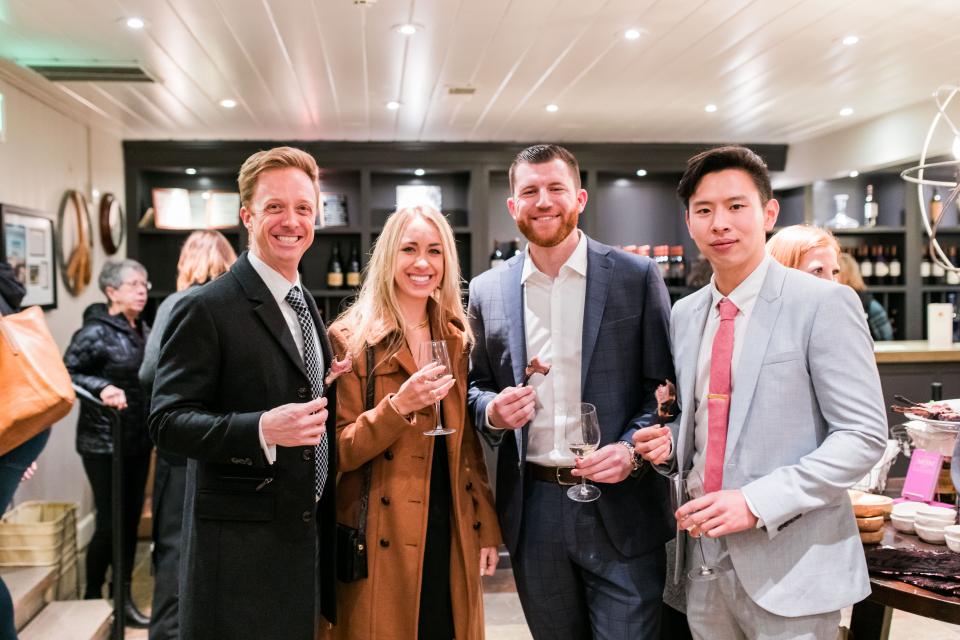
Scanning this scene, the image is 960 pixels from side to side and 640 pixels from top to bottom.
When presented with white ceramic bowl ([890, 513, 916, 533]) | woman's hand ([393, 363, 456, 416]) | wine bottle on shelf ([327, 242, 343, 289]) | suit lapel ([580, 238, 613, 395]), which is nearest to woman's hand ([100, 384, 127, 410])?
woman's hand ([393, 363, 456, 416])

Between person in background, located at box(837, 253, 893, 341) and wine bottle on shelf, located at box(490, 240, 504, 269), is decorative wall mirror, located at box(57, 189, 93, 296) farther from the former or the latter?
person in background, located at box(837, 253, 893, 341)

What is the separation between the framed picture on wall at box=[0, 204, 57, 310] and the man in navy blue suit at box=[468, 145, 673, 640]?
288cm

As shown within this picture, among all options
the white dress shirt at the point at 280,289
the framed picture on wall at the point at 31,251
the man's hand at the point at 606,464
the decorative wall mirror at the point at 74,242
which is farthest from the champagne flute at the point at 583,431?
the decorative wall mirror at the point at 74,242

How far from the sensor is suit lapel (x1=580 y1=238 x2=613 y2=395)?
6.82 feet

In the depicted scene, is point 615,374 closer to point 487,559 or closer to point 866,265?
point 487,559

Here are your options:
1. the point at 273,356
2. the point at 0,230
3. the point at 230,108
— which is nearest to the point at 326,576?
the point at 273,356

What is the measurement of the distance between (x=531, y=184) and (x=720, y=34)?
2.04 metres

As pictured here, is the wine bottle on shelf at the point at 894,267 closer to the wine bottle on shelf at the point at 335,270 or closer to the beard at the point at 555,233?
the wine bottle on shelf at the point at 335,270

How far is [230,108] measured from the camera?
5059 mm

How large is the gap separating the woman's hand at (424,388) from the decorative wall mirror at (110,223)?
4.53 meters

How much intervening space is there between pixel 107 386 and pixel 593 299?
9.09 ft

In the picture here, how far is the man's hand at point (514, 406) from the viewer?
1917 millimetres

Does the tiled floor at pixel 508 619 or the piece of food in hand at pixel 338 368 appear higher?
the piece of food in hand at pixel 338 368

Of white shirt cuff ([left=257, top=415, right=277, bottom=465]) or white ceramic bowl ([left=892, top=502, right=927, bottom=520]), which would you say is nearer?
white shirt cuff ([left=257, top=415, right=277, bottom=465])
